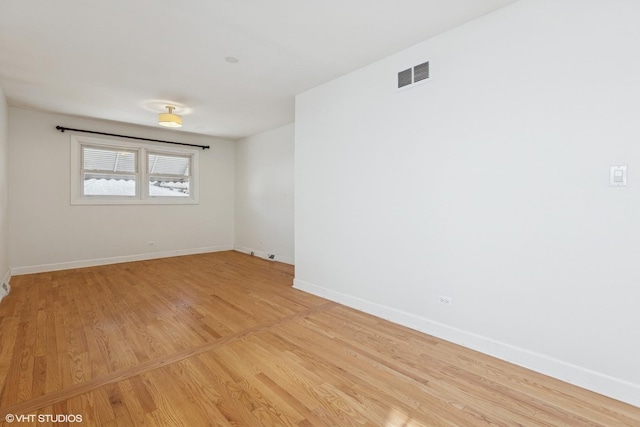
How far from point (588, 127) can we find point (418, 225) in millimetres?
1313

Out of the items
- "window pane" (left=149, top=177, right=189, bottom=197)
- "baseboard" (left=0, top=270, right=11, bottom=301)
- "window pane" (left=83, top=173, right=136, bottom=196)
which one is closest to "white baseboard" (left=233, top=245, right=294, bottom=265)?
"window pane" (left=149, top=177, right=189, bottom=197)

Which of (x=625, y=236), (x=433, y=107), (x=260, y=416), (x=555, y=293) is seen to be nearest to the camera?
(x=260, y=416)

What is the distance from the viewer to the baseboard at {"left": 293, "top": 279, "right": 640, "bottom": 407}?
69.2 inches

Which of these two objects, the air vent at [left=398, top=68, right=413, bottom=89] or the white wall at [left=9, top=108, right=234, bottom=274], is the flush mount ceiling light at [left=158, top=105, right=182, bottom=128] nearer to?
the white wall at [left=9, top=108, right=234, bottom=274]

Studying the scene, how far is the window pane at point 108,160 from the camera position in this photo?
517 centimetres

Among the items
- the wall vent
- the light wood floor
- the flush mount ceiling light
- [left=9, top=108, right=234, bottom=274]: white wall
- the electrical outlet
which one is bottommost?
the light wood floor

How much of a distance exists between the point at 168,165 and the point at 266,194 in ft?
6.91

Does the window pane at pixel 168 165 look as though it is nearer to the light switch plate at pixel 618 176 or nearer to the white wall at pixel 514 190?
the white wall at pixel 514 190

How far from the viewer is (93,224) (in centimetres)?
518

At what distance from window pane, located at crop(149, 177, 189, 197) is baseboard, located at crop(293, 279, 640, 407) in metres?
4.76

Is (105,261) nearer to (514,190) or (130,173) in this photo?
(130,173)

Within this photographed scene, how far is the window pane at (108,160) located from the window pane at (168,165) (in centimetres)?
33

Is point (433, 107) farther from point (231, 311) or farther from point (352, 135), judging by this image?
point (231, 311)

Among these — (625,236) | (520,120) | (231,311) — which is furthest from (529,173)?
(231,311)
